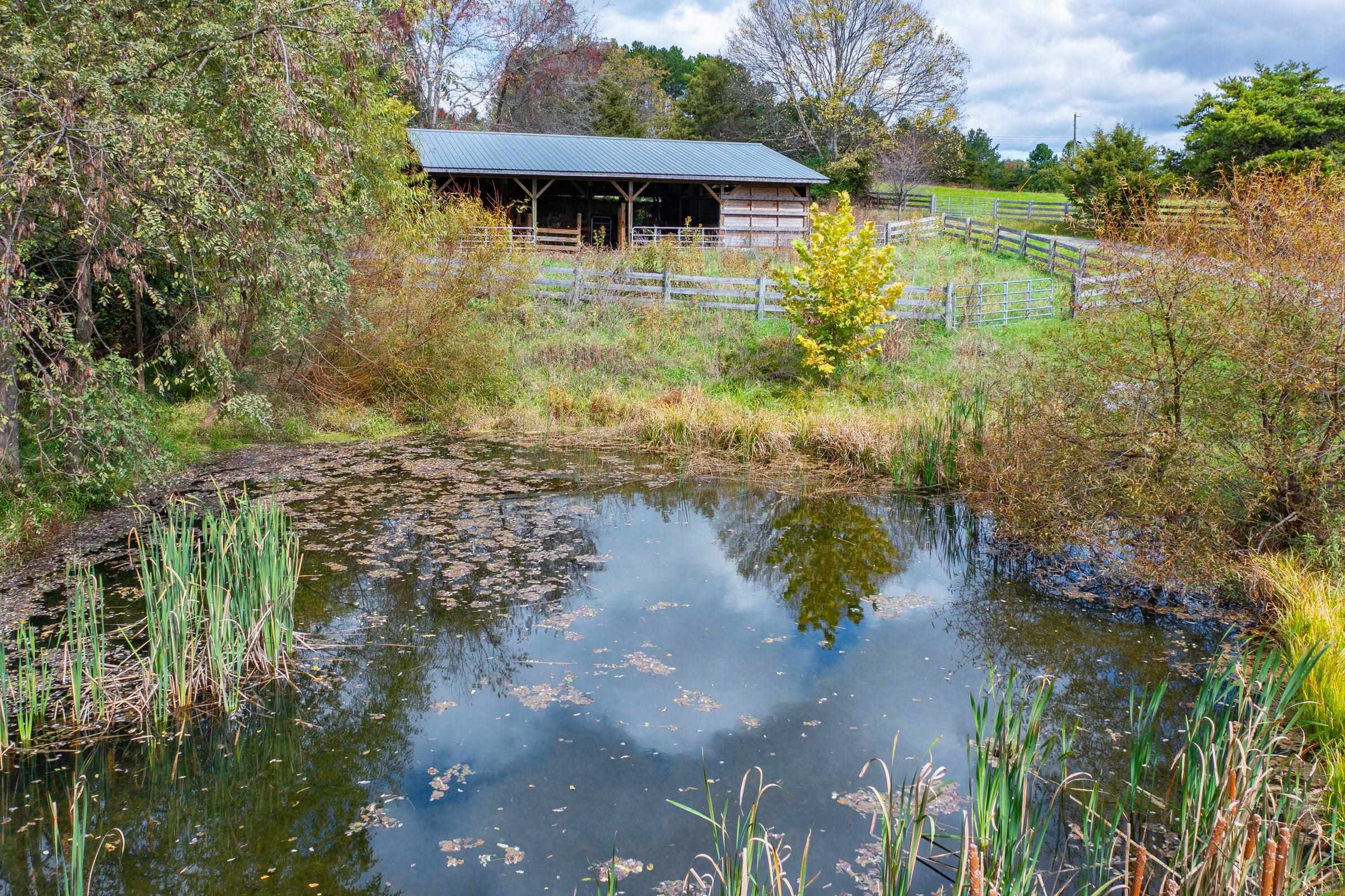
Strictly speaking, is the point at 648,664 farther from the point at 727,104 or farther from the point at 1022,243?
the point at 727,104

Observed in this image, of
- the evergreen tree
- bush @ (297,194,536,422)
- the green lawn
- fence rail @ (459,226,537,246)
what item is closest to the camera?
bush @ (297,194,536,422)

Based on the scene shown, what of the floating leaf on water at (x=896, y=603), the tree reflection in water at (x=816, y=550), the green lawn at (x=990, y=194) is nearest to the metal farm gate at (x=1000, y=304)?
the tree reflection in water at (x=816, y=550)

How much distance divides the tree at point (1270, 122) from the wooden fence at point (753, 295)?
9.66 meters

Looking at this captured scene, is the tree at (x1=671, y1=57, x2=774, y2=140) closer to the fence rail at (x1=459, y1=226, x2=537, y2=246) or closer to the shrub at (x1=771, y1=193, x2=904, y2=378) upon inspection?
the fence rail at (x1=459, y1=226, x2=537, y2=246)

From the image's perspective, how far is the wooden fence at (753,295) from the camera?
17734mm

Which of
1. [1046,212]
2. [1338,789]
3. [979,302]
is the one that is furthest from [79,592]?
[1046,212]

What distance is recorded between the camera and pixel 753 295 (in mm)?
18906

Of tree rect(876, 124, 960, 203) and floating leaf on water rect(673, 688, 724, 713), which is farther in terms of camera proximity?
tree rect(876, 124, 960, 203)

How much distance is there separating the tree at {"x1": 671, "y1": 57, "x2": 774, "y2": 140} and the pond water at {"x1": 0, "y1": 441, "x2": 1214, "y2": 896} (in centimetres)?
3368

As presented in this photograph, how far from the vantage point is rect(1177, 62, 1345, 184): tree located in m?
24.0

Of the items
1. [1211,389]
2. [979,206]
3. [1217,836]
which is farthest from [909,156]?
[1217,836]

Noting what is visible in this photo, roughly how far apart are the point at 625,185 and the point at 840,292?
48.3 ft

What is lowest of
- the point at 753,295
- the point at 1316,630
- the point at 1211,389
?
the point at 1316,630

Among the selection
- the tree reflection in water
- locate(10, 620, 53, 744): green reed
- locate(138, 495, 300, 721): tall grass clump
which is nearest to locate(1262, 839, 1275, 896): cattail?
the tree reflection in water
